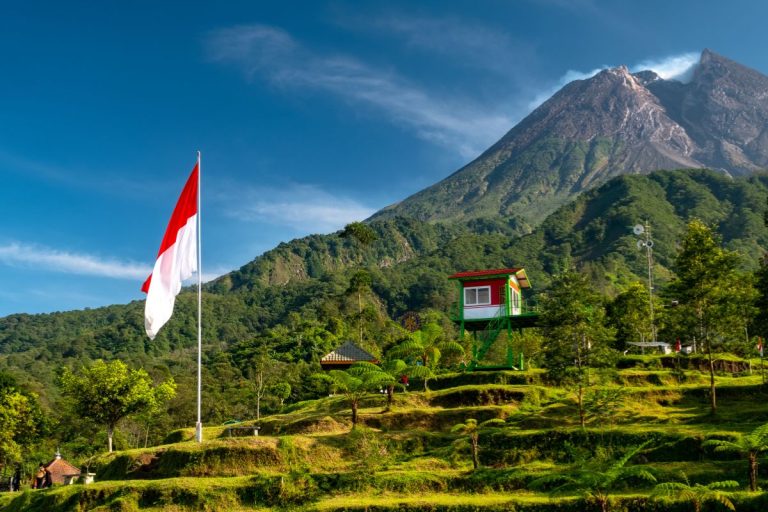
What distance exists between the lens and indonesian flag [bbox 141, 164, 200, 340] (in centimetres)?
2261

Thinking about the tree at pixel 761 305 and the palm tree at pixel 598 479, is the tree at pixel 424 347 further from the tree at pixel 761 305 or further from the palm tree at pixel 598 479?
the palm tree at pixel 598 479

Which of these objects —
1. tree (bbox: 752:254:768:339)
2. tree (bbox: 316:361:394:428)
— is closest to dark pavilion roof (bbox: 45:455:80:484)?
tree (bbox: 316:361:394:428)

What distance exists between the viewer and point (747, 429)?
2156 cm

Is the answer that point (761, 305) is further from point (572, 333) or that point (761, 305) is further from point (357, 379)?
point (357, 379)

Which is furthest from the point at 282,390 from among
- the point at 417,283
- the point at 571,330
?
the point at 417,283

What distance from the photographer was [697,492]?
16.3 metres

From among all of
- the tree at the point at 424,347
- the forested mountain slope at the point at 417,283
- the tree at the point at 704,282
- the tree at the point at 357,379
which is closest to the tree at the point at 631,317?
the tree at the point at 424,347

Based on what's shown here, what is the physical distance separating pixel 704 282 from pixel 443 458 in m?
12.4

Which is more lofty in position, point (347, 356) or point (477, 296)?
point (477, 296)

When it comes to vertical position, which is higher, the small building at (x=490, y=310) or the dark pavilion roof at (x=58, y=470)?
the small building at (x=490, y=310)

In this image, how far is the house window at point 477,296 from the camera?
38406 mm

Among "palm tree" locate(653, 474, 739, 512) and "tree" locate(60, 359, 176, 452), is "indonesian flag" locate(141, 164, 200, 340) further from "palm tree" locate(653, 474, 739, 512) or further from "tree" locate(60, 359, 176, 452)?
"tree" locate(60, 359, 176, 452)

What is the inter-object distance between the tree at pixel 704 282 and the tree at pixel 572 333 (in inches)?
134

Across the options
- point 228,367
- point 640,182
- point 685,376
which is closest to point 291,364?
point 228,367
